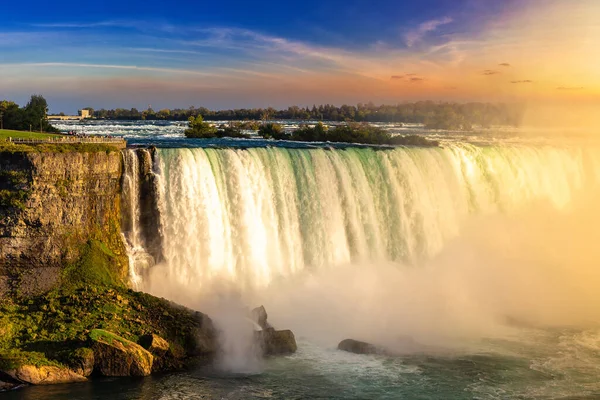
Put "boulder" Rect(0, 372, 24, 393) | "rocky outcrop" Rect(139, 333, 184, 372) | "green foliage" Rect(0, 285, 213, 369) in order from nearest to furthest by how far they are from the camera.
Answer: "boulder" Rect(0, 372, 24, 393)
"green foliage" Rect(0, 285, 213, 369)
"rocky outcrop" Rect(139, 333, 184, 372)

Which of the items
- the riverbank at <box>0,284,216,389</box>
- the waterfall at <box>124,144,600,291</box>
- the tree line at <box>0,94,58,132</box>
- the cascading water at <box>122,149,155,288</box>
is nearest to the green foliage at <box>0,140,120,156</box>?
Result: the cascading water at <box>122,149,155,288</box>

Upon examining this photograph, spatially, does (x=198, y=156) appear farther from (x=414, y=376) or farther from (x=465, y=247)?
(x=465, y=247)

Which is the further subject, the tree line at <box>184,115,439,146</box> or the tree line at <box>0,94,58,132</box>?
the tree line at <box>184,115,439,146</box>

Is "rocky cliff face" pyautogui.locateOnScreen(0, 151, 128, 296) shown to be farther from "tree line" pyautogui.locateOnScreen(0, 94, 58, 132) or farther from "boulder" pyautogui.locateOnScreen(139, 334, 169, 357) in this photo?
"tree line" pyautogui.locateOnScreen(0, 94, 58, 132)

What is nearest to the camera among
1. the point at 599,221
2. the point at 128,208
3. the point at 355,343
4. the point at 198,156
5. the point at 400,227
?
the point at 355,343

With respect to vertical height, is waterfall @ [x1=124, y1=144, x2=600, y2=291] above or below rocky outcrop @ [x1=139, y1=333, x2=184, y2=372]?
above

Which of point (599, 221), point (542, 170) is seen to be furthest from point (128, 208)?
point (599, 221)
